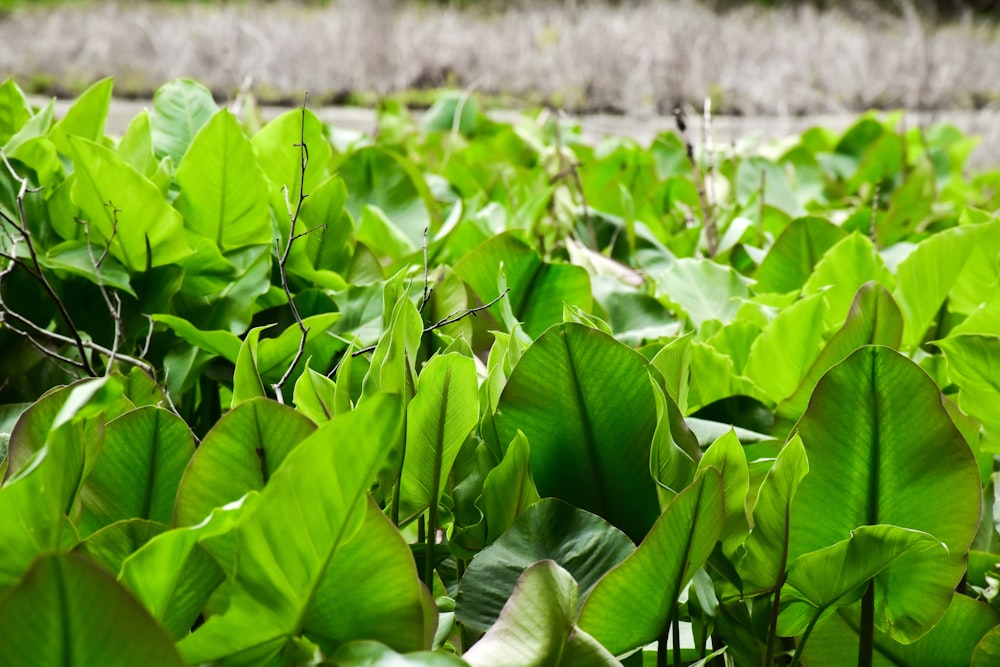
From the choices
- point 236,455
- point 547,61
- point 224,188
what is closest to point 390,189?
point 224,188

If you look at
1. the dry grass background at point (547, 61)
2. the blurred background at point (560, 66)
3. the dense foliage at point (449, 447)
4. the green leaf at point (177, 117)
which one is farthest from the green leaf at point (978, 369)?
the dry grass background at point (547, 61)

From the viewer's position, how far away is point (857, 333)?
0.64 metres

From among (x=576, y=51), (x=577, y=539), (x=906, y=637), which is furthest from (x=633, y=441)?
(x=576, y=51)

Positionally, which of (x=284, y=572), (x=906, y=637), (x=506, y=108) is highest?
(x=284, y=572)

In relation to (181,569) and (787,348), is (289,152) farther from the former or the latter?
(181,569)

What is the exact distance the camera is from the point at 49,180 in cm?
80

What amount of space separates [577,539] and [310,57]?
163 inches

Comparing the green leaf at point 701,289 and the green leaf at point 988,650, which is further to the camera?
the green leaf at point 701,289

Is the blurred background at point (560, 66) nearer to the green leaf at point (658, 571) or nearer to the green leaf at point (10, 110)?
the green leaf at point (10, 110)

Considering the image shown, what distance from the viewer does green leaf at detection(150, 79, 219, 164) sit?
928 millimetres

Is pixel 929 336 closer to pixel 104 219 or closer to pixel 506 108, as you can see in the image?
pixel 104 219

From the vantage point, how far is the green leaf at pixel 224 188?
0.74 meters

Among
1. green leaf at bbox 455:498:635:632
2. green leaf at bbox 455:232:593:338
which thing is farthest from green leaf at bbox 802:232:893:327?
green leaf at bbox 455:498:635:632

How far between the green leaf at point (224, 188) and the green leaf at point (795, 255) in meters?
0.50
